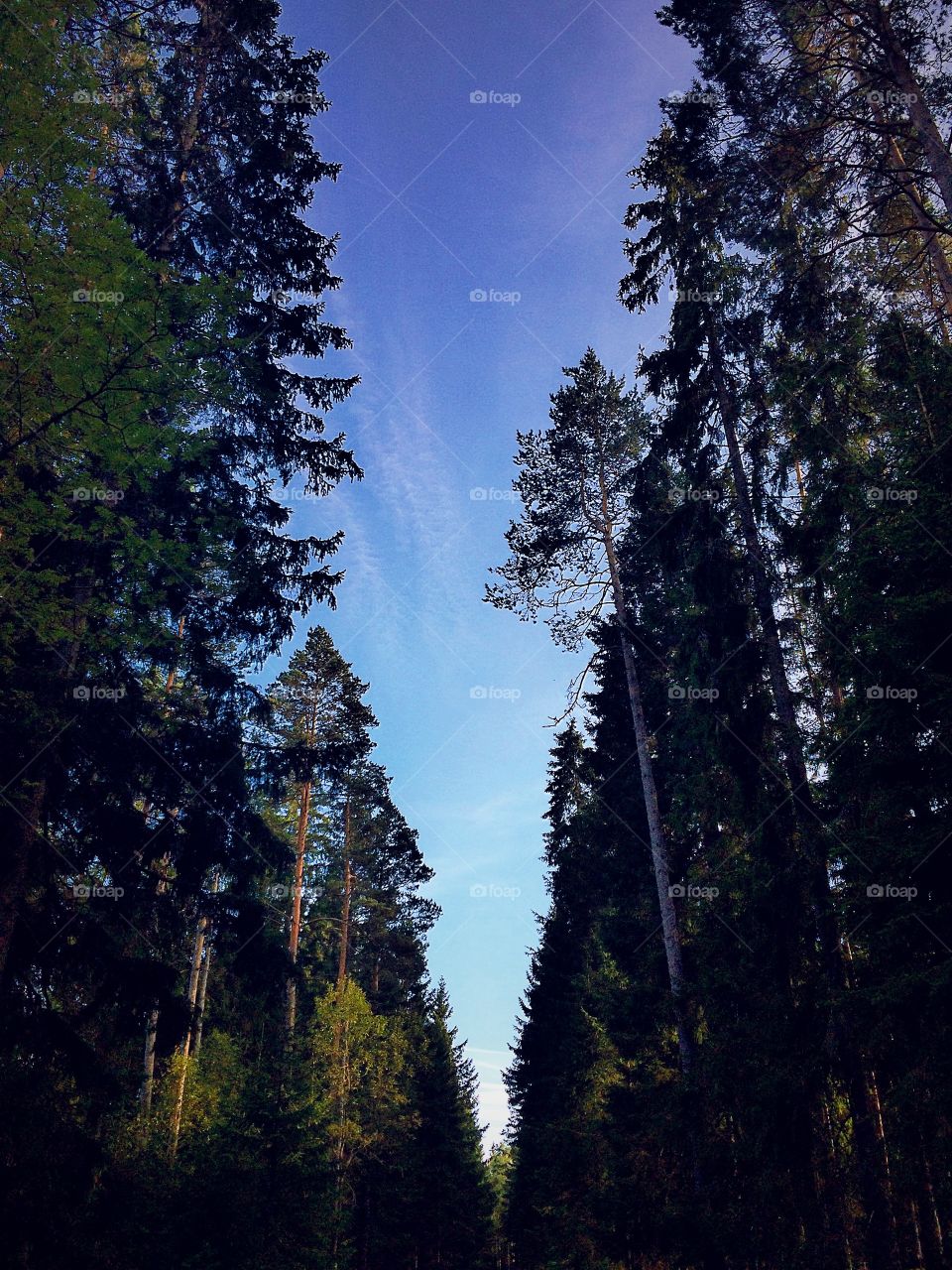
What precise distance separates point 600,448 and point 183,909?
15100 mm

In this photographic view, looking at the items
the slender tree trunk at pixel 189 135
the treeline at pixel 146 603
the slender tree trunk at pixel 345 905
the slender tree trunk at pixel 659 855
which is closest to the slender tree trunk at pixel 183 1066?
the treeline at pixel 146 603

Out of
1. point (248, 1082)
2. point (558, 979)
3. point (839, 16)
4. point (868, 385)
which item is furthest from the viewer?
point (558, 979)

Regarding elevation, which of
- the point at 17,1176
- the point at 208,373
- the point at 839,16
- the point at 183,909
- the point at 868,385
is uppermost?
the point at 839,16

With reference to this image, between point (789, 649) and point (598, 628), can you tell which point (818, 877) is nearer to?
point (789, 649)

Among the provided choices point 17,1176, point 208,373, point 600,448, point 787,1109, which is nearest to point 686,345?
point 600,448

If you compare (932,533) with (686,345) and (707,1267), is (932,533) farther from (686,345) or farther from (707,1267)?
(707,1267)

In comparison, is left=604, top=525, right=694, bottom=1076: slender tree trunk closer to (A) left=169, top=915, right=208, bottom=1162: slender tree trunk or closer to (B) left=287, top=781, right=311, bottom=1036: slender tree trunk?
(A) left=169, top=915, right=208, bottom=1162: slender tree trunk

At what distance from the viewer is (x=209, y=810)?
1129 centimetres

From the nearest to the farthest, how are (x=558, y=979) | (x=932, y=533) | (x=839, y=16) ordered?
(x=932, y=533)
(x=839, y=16)
(x=558, y=979)

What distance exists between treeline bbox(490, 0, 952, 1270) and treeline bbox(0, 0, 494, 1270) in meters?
7.07

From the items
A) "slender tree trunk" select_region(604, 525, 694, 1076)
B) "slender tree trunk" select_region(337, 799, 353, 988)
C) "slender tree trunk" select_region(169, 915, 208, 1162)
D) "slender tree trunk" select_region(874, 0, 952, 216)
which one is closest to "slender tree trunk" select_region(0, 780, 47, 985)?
"slender tree trunk" select_region(169, 915, 208, 1162)

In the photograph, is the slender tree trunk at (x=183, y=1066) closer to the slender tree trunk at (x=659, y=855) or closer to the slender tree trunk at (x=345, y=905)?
the slender tree trunk at (x=345, y=905)

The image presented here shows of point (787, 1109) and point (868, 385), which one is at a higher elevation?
point (868, 385)

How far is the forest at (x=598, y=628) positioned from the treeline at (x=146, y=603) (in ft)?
0.21
